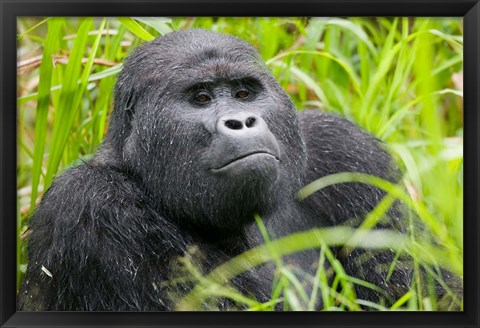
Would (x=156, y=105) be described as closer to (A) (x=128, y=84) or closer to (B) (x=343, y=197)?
(A) (x=128, y=84)

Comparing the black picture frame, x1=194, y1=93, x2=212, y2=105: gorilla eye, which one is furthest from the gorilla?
the black picture frame

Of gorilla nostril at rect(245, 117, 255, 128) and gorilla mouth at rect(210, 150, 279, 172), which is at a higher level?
gorilla nostril at rect(245, 117, 255, 128)

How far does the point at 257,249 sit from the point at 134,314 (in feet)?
2.15

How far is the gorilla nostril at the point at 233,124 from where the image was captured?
3.54m

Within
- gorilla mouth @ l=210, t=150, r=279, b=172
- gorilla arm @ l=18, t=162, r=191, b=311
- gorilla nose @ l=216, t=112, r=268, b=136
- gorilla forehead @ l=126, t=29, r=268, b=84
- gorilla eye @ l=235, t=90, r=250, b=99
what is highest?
gorilla forehead @ l=126, t=29, r=268, b=84

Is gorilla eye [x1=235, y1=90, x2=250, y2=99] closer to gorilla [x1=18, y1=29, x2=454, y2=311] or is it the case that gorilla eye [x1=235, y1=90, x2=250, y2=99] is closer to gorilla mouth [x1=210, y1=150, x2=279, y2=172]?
gorilla [x1=18, y1=29, x2=454, y2=311]

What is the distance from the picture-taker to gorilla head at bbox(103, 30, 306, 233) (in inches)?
141

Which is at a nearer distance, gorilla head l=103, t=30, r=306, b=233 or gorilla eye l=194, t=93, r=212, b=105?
gorilla head l=103, t=30, r=306, b=233

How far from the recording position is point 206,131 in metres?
3.65
